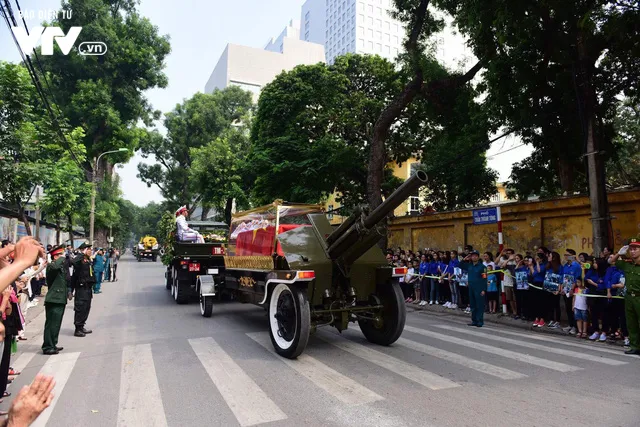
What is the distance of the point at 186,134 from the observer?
143ft

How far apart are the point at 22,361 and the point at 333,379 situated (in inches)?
193

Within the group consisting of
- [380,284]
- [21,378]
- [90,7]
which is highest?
[90,7]

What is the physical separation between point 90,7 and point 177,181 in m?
20.2

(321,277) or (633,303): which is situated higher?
(321,277)

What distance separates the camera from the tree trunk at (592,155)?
1023 centimetres

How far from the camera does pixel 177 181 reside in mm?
45312

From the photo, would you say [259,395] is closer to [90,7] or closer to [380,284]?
[380,284]

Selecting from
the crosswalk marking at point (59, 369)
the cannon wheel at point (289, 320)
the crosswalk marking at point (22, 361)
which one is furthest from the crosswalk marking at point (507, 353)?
the crosswalk marking at point (22, 361)

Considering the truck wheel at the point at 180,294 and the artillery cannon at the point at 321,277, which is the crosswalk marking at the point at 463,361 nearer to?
the artillery cannon at the point at 321,277

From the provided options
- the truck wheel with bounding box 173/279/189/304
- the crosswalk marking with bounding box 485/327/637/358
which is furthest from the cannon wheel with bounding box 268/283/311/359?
the truck wheel with bounding box 173/279/189/304

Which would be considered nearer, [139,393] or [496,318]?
[139,393]

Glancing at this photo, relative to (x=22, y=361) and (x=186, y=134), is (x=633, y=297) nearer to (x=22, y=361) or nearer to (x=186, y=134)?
(x=22, y=361)

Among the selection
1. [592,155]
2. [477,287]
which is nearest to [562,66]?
[592,155]

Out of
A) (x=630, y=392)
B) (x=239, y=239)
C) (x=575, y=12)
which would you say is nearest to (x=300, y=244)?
(x=239, y=239)
